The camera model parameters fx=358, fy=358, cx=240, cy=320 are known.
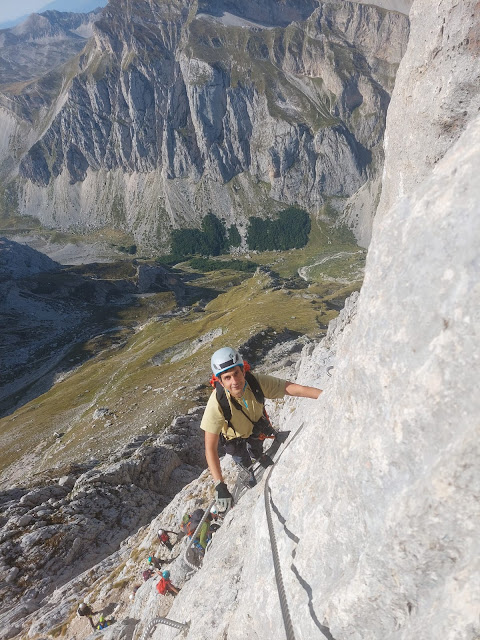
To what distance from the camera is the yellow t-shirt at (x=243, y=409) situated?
30.1 feet

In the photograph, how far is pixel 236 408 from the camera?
372 inches

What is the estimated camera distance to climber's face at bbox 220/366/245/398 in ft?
28.4

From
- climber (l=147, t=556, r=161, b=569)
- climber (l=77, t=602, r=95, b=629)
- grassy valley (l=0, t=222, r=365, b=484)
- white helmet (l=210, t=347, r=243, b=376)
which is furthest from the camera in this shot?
grassy valley (l=0, t=222, r=365, b=484)

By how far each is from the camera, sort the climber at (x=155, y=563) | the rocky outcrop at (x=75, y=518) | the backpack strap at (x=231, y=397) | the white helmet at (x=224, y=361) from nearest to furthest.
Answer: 1. the white helmet at (x=224, y=361)
2. the backpack strap at (x=231, y=397)
3. the climber at (x=155, y=563)
4. the rocky outcrop at (x=75, y=518)

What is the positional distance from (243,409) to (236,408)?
0.79 ft

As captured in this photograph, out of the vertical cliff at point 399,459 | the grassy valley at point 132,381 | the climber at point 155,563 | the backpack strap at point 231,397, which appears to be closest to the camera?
the vertical cliff at point 399,459

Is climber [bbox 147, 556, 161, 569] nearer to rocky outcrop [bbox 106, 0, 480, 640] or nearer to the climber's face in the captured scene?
rocky outcrop [bbox 106, 0, 480, 640]

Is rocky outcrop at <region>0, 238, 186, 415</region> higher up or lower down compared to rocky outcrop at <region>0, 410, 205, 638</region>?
higher up

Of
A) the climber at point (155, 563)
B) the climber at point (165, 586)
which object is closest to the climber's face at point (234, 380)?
the climber at point (165, 586)

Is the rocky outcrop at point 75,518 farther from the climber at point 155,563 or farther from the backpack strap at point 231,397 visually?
the backpack strap at point 231,397

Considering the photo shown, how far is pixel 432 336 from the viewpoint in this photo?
4586 millimetres

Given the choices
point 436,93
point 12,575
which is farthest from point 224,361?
point 12,575

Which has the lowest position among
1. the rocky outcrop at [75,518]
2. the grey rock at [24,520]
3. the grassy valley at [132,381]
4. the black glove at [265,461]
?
the grassy valley at [132,381]

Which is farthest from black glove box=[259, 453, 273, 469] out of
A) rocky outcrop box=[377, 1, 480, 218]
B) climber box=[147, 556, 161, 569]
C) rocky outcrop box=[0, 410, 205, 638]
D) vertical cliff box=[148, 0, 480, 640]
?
rocky outcrop box=[0, 410, 205, 638]
